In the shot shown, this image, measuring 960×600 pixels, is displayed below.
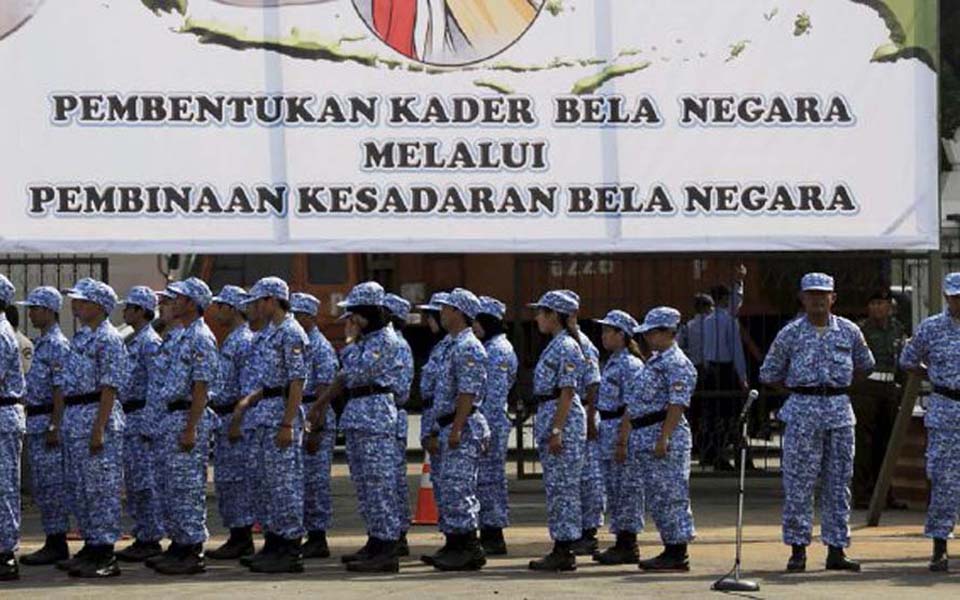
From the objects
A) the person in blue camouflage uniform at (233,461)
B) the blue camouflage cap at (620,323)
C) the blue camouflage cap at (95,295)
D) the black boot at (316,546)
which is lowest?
the black boot at (316,546)

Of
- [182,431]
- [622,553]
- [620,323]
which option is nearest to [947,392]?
[620,323]

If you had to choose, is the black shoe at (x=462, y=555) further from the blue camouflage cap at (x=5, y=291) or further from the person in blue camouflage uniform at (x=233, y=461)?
the blue camouflage cap at (x=5, y=291)

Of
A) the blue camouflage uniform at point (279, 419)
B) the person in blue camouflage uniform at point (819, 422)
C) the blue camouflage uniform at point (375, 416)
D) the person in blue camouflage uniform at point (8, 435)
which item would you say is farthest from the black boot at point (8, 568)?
the person in blue camouflage uniform at point (819, 422)

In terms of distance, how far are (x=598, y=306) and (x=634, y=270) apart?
483 millimetres

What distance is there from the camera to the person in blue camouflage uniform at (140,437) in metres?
15.4

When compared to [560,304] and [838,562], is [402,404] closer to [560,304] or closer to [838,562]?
[560,304]

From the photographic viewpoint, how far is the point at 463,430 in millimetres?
14703

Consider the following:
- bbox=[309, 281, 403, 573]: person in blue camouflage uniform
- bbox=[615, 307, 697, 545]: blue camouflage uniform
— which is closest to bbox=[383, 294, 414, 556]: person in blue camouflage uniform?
bbox=[309, 281, 403, 573]: person in blue camouflage uniform

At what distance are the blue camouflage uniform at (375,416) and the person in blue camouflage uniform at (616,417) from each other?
4.87 ft

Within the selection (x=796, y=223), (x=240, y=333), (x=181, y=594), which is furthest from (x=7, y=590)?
(x=796, y=223)

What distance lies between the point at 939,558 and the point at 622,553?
198 cm

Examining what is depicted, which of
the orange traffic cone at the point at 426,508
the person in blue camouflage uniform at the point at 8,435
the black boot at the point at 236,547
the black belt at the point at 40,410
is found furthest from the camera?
the orange traffic cone at the point at 426,508

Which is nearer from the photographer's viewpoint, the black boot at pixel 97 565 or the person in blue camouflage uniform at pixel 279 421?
the black boot at pixel 97 565

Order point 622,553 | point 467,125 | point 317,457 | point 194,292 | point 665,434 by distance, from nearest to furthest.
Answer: point 665,434, point 194,292, point 622,553, point 317,457, point 467,125
